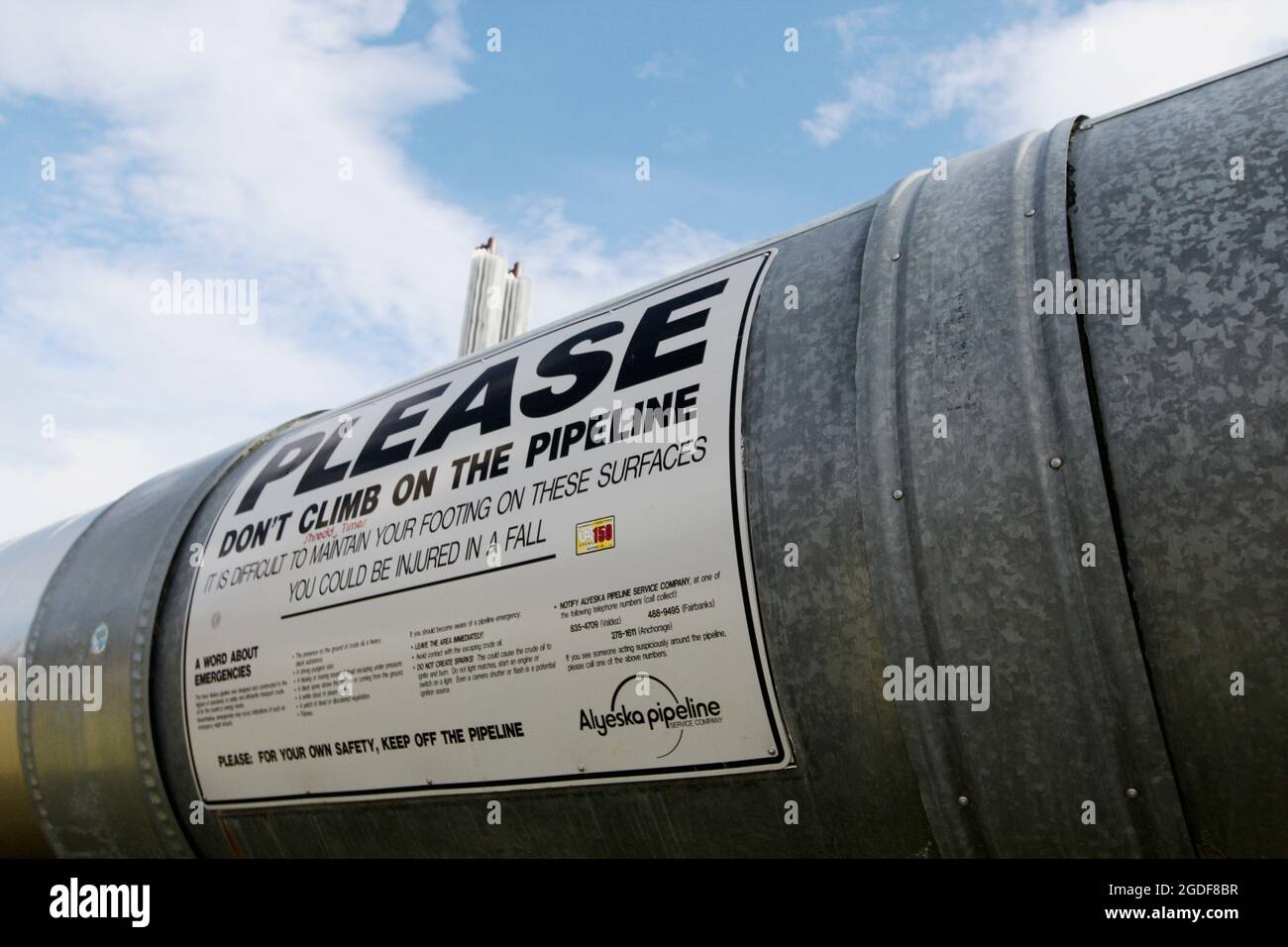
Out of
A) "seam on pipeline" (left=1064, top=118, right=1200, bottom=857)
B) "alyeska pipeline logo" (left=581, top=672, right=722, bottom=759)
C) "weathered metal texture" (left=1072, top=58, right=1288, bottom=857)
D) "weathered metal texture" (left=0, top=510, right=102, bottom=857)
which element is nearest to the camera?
"weathered metal texture" (left=1072, top=58, right=1288, bottom=857)

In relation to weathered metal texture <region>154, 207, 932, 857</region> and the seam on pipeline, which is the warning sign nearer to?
weathered metal texture <region>154, 207, 932, 857</region>

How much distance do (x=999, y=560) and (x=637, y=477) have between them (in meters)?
0.95

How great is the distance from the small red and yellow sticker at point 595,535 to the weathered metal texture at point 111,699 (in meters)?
2.20

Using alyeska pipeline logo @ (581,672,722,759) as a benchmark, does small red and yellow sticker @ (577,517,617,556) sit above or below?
above

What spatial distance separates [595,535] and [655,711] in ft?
1.58

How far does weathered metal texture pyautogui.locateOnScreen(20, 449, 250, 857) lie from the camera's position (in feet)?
13.6

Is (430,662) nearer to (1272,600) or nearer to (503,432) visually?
(503,432)

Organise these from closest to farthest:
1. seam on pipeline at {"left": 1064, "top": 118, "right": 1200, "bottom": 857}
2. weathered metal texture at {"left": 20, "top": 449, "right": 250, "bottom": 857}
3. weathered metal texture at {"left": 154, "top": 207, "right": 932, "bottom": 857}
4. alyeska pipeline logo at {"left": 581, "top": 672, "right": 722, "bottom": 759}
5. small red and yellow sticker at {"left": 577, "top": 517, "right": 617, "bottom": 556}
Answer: seam on pipeline at {"left": 1064, "top": 118, "right": 1200, "bottom": 857}, weathered metal texture at {"left": 154, "top": 207, "right": 932, "bottom": 857}, alyeska pipeline logo at {"left": 581, "top": 672, "right": 722, "bottom": 759}, small red and yellow sticker at {"left": 577, "top": 517, "right": 617, "bottom": 556}, weathered metal texture at {"left": 20, "top": 449, "right": 250, "bottom": 857}

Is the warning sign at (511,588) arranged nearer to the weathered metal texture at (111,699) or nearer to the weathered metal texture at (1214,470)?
the weathered metal texture at (111,699)

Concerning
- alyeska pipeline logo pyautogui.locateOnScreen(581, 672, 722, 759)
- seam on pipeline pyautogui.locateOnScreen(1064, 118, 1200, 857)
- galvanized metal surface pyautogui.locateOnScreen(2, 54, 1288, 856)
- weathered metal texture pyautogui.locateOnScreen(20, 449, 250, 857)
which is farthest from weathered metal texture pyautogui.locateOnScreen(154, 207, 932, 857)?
weathered metal texture pyautogui.locateOnScreen(20, 449, 250, 857)

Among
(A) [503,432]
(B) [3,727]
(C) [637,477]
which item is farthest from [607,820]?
(B) [3,727]

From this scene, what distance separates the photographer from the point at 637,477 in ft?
9.16

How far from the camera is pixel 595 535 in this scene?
281 centimetres

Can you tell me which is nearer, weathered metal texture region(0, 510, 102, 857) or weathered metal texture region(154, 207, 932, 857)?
weathered metal texture region(154, 207, 932, 857)
